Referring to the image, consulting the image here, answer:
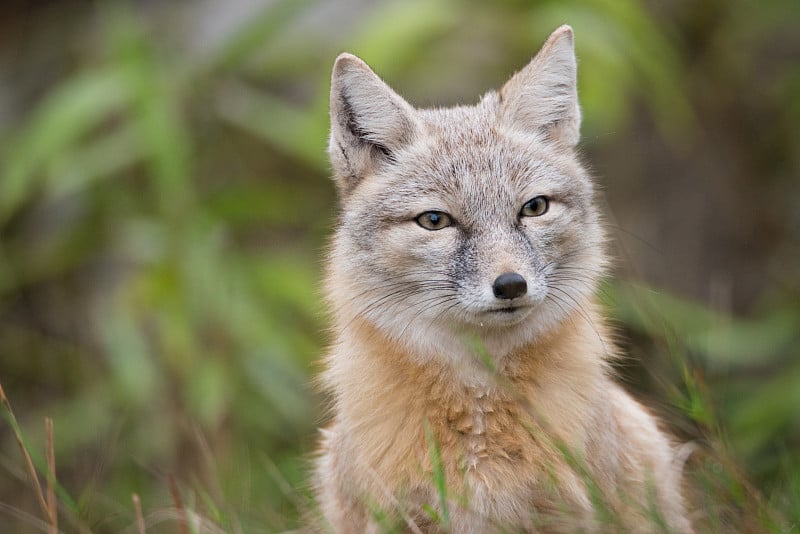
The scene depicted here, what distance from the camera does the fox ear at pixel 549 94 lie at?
3.85m

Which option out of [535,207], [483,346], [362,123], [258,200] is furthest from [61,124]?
[483,346]

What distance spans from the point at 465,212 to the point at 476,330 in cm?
42

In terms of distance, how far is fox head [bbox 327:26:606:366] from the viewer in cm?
348

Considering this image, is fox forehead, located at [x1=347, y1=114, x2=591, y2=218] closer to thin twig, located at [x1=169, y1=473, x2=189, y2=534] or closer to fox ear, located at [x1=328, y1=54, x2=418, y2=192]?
fox ear, located at [x1=328, y1=54, x2=418, y2=192]

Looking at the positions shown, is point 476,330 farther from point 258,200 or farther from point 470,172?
point 258,200

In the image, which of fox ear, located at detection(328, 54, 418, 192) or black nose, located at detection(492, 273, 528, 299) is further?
fox ear, located at detection(328, 54, 418, 192)

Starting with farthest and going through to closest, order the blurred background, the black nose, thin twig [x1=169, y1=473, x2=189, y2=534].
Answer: the blurred background < thin twig [x1=169, y1=473, x2=189, y2=534] < the black nose

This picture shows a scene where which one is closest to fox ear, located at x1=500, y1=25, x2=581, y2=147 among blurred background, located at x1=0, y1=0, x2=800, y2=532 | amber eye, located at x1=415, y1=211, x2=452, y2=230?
amber eye, located at x1=415, y1=211, x2=452, y2=230

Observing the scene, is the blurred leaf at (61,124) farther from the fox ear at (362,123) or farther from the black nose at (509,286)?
the black nose at (509,286)

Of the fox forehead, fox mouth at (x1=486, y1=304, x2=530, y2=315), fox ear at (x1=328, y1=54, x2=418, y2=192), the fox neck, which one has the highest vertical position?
fox ear at (x1=328, y1=54, x2=418, y2=192)

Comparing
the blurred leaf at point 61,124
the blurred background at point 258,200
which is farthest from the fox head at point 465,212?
the blurred leaf at point 61,124

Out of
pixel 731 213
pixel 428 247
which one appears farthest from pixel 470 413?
pixel 731 213

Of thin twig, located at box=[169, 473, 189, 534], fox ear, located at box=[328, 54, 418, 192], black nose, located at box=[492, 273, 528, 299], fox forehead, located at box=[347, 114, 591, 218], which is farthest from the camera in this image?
fox ear, located at box=[328, 54, 418, 192]

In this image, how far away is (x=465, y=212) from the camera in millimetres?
3555
